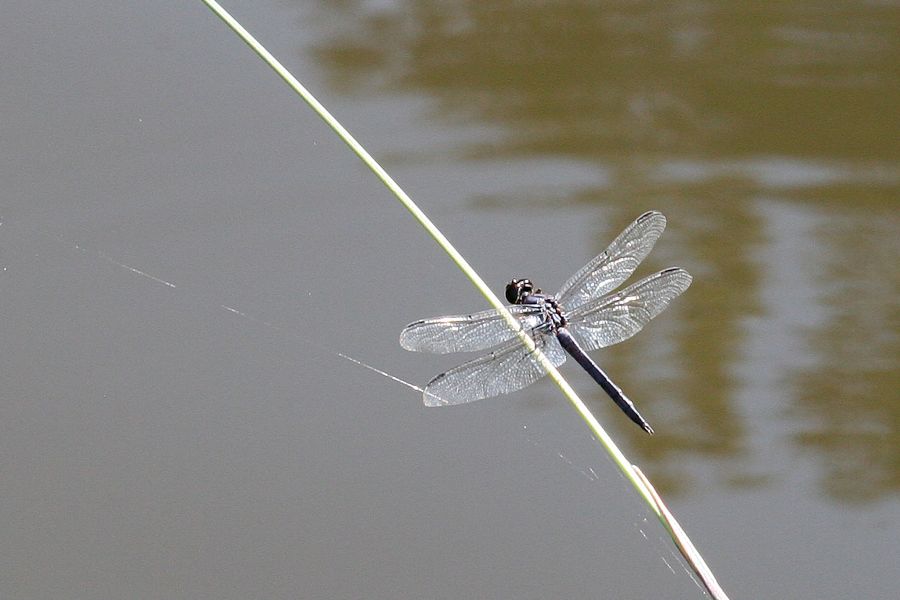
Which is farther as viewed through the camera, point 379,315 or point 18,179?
point 18,179

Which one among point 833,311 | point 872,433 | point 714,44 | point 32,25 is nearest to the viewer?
point 872,433

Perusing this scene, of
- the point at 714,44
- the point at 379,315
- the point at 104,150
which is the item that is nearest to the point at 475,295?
the point at 379,315

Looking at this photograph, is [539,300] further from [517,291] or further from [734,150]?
[734,150]

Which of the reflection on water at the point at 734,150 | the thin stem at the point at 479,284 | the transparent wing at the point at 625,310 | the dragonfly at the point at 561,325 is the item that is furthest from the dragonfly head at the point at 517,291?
the reflection on water at the point at 734,150

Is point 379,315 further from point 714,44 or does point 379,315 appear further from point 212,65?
point 714,44

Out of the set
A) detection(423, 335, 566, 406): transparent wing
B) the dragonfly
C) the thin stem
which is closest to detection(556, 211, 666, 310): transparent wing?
the dragonfly

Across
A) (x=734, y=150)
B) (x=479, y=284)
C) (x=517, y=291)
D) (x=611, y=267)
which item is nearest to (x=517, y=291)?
(x=517, y=291)
